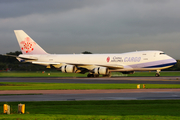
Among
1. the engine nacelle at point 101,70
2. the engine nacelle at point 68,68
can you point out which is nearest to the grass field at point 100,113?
the engine nacelle at point 101,70

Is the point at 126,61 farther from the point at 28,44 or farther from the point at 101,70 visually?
the point at 28,44

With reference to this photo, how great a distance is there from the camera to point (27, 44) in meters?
68.4

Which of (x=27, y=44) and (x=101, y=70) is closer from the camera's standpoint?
(x=101, y=70)

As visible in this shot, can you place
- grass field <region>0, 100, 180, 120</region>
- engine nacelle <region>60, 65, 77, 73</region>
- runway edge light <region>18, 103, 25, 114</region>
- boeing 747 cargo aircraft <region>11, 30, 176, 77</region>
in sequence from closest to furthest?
grass field <region>0, 100, 180, 120</region> → runway edge light <region>18, 103, 25, 114</region> → boeing 747 cargo aircraft <region>11, 30, 176, 77</region> → engine nacelle <region>60, 65, 77, 73</region>

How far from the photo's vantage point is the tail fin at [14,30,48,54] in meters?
68.3

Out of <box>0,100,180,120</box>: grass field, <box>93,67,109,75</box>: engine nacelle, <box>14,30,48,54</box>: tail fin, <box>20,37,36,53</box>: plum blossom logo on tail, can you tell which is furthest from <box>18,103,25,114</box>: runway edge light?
<box>20,37,36,53</box>: plum blossom logo on tail

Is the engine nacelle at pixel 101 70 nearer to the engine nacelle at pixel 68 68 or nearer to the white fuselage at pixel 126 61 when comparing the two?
the white fuselage at pixel 126 61

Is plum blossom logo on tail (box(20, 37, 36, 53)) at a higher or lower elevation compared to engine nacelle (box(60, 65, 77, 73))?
higher

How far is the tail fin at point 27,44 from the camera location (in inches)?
2689

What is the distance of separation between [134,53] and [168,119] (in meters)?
47.2

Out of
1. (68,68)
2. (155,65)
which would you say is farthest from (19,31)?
(155,65)

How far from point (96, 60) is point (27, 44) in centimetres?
1802

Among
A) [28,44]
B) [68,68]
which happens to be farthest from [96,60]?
[28,44]

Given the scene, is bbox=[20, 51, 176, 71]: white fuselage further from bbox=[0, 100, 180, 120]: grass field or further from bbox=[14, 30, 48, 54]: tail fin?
bbox=[0, 100, 180, 120]: grass field
